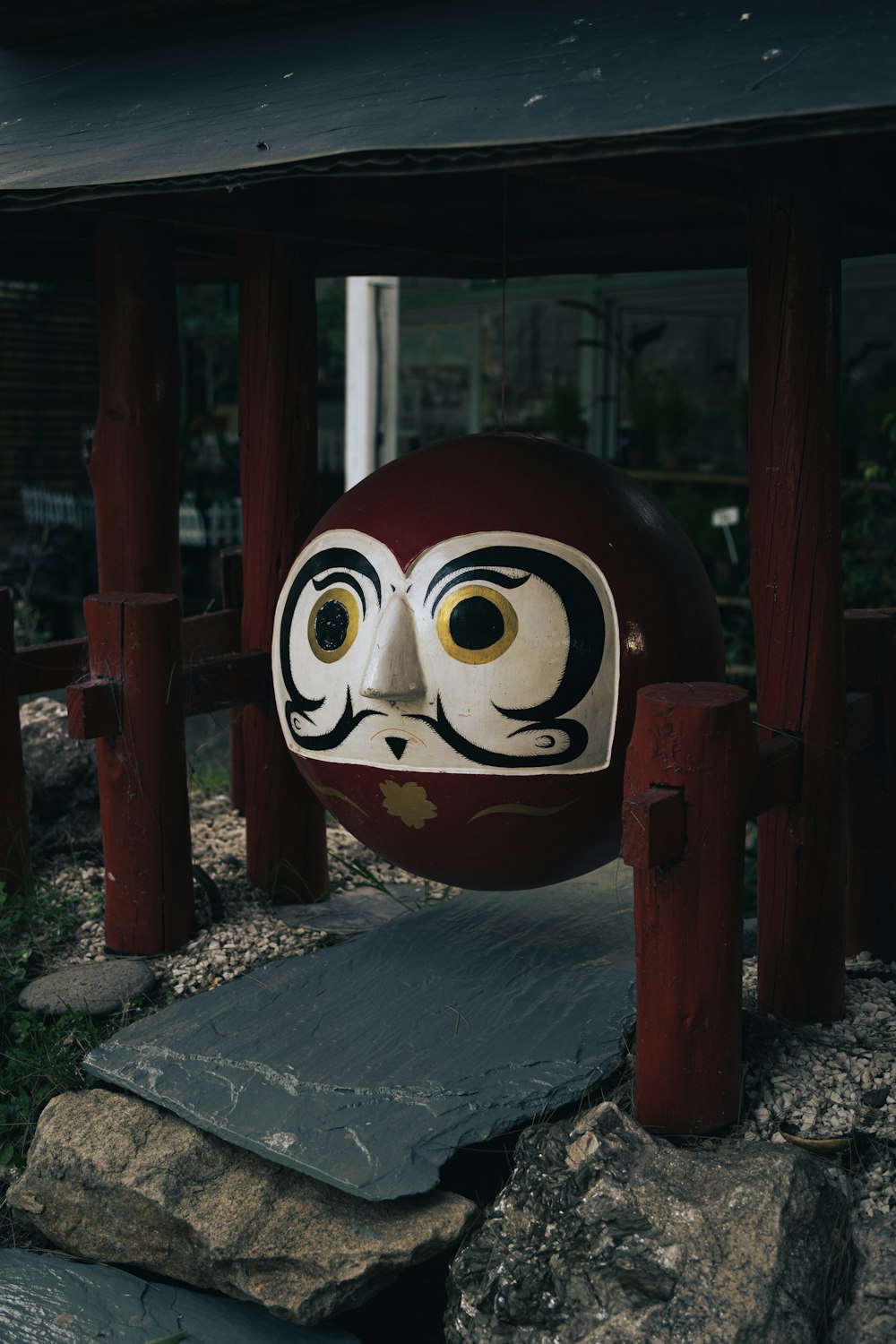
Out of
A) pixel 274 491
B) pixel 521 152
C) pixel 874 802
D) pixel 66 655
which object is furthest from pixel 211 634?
pixel 521 152

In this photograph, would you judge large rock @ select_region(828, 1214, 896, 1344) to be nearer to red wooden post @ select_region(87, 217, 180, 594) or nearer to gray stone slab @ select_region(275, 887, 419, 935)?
gray stone slab @ select_region(275, 887, 419, 935)

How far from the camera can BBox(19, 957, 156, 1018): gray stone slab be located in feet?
11.1

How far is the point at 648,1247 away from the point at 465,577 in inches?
51.5

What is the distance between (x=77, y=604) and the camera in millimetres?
10445

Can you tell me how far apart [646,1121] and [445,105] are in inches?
75.2

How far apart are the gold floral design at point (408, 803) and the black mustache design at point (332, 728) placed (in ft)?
0.47

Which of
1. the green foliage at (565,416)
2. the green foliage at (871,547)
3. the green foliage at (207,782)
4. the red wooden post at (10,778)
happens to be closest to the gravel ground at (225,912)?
the red wooden post at (10,778)

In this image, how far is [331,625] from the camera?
3.06 metres

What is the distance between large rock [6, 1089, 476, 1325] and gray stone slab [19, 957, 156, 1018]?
34 centimetres

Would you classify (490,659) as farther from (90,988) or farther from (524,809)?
(90,988)

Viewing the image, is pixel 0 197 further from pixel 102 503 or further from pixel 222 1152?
pixel 222 1152

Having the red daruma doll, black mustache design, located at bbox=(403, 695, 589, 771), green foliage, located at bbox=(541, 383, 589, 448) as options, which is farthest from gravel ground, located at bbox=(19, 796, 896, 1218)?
green foliage, located at bbox=(541, 383, 589, 448)

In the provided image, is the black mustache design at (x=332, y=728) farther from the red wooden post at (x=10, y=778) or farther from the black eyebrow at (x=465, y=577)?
the red wooden post at (x=10, y=778)

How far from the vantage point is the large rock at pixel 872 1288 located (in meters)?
2.32
